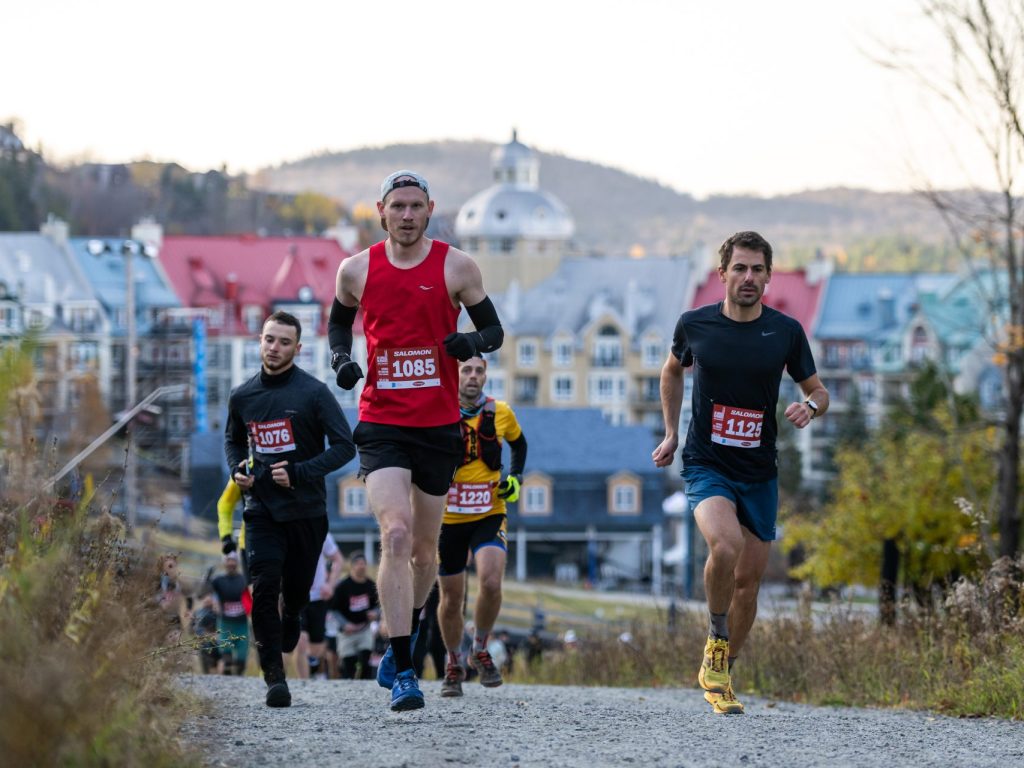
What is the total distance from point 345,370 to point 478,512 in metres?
2.94

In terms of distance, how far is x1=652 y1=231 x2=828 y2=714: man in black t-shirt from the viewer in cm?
959

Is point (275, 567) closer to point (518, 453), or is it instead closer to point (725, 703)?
point (518, 453)

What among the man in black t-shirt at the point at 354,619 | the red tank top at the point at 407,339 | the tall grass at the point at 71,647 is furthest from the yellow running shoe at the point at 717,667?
the man in black t-shirt at the point at 354,619

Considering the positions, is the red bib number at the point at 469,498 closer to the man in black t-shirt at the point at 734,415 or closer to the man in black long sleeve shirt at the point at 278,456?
the man in black long sleeve shirt at the point at 278,456

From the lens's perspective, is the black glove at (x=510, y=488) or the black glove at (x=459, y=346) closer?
the black glove at (x=459, y=346)

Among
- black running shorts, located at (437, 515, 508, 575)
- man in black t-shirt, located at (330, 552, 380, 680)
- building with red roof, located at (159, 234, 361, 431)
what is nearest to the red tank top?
black running shorts, located at (437, 515, 508, 575)

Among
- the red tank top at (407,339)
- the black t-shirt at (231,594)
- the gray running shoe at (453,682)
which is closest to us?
the red tank top at (407,339)

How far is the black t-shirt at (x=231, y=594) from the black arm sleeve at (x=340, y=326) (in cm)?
754

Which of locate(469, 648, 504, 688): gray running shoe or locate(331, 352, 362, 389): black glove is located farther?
locate(469, 648, 504, 688): gray running shoe

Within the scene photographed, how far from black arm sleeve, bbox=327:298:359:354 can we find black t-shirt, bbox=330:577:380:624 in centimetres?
823

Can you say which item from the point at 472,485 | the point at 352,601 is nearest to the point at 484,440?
the point at 472,485

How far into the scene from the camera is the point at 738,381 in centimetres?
959

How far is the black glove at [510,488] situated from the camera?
1195 centimetres

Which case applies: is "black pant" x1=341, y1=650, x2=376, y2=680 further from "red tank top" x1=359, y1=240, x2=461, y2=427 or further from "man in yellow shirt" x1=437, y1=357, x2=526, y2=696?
"red tank top" x1=359, y1=240, x2=461, y2=427
